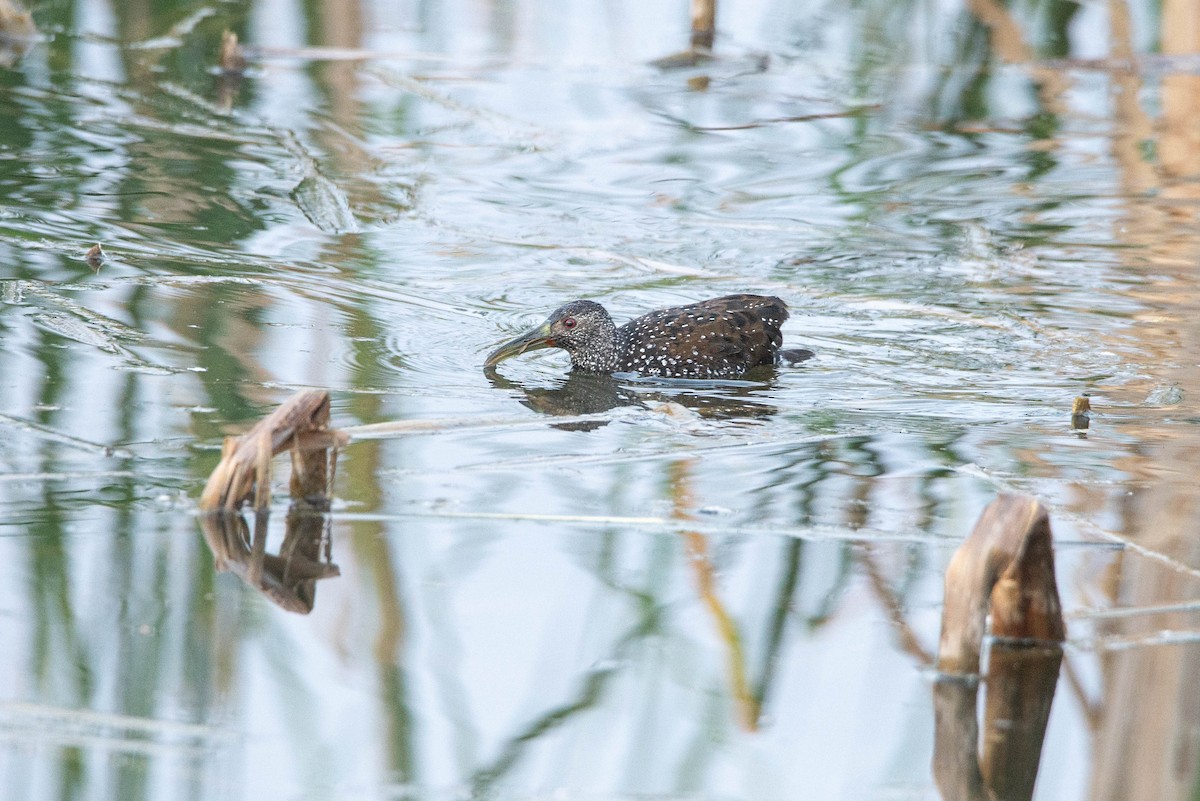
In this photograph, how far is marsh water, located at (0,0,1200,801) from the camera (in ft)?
12.9

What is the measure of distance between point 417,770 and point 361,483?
5.55 feet

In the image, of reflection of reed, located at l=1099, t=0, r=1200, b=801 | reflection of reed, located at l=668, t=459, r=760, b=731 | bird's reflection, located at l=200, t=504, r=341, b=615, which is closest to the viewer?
reflection of reed, located at l=1099, t=0, r=1200, b=801

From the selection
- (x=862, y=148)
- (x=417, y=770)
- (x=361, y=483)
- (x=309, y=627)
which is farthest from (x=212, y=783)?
(x=862, y=148)

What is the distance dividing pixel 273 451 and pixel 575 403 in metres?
2.33

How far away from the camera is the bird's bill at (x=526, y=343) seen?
23.3ft

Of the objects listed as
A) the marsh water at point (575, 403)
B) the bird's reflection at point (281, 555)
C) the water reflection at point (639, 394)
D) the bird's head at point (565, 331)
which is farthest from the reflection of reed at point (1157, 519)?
the bird's head at point (565, 331)

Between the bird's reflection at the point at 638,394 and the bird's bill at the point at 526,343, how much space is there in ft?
0.27

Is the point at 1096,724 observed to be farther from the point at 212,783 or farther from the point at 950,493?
the point at 212,783

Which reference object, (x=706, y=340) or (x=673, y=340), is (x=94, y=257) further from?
(x=706, y=340)

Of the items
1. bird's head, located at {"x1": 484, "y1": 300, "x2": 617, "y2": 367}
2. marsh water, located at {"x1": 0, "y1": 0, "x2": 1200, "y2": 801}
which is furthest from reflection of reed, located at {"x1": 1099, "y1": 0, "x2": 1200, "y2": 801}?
bird's head, located at {"x1": 484, "y1": 300, "x2": 617, "y2": 367}

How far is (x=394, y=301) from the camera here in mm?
7711

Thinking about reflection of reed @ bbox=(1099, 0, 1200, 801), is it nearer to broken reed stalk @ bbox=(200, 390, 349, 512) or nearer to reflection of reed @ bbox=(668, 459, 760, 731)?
reflection of reed @ bbox=(668, 459, 760, 731)

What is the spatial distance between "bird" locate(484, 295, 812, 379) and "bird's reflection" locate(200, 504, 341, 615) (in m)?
2.31

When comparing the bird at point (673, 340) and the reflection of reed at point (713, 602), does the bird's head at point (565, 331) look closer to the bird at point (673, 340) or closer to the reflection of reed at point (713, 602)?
the bird at point (673, 340)
